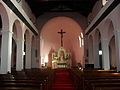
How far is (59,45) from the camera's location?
89.9ft

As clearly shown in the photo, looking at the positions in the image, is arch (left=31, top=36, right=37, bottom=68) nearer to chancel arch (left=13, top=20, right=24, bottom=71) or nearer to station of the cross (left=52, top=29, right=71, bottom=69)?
station of the cross (left=52, top=29, right=71, bottom=69)

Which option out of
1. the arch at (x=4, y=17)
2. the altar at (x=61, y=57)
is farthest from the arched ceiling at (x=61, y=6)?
the altar at (x=61, y=57)

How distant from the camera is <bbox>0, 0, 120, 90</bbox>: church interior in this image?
20.7ft

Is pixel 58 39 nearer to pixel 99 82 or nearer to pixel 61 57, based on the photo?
pixel 61 57

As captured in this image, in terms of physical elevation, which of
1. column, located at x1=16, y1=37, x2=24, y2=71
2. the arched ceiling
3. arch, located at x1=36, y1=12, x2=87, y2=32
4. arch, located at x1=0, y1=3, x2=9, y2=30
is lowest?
column, located at x1=16, y1=37, x2=24, y2=71

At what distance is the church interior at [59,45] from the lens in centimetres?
631

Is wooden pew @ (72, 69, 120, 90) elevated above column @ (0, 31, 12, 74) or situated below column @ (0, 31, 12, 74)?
below

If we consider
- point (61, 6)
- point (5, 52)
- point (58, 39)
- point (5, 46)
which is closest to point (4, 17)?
point (5, 46)

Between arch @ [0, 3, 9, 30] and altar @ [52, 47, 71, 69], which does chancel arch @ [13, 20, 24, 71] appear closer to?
arch @ [0, 3, 9, 30]

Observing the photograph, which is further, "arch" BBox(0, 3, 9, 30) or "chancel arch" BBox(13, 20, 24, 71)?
"chancel arch" BBox(13, 20, 24, 71)

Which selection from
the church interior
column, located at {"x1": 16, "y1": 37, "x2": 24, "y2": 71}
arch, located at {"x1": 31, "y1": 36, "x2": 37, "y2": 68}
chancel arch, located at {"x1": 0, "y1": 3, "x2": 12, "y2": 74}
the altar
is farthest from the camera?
the altar

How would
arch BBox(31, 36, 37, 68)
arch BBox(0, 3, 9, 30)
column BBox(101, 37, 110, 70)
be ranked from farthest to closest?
arch BBox(31, 36, 37, 68), column BBox(101, 37, 110, 70), arch BBox(0, 3, 9, 30)

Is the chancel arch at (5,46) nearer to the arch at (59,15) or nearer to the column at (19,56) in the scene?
the column at (19,56)

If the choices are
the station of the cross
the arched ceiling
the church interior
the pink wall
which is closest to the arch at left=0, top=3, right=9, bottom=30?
the church interior
